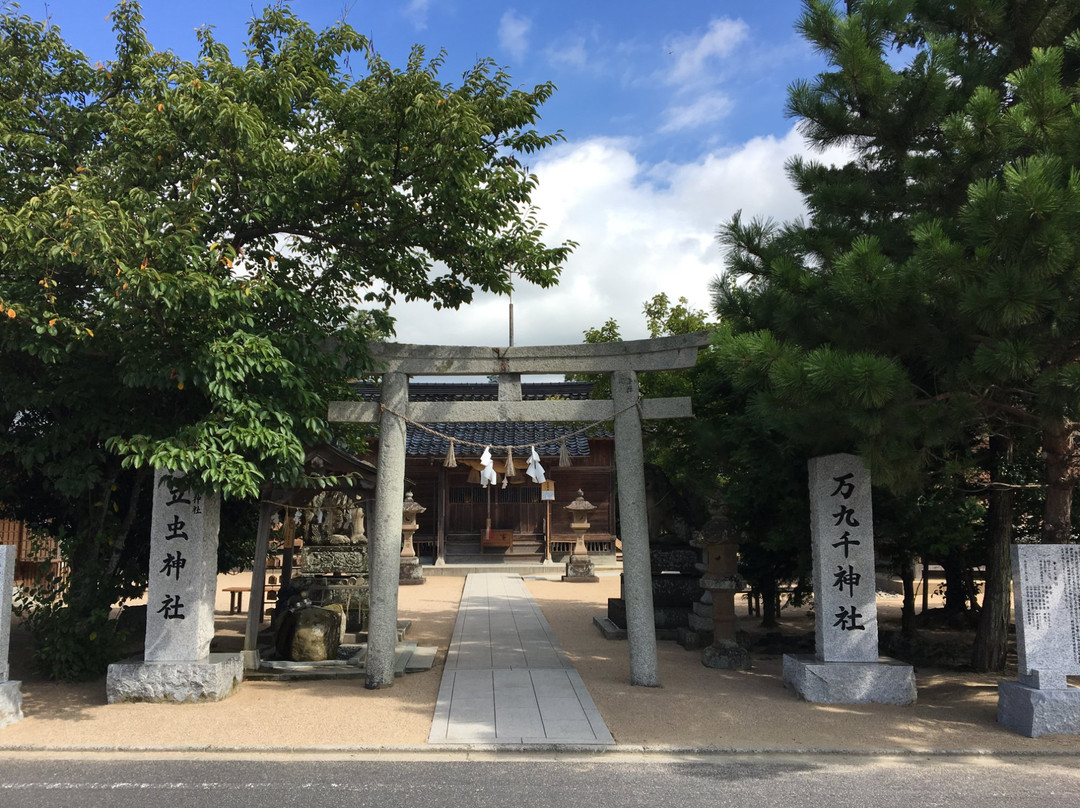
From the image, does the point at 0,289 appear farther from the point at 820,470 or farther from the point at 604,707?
the point at 820,470

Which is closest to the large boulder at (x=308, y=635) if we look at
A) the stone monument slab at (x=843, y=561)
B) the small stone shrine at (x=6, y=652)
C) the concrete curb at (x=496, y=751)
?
the small stone shrine at (x=6, y=652)

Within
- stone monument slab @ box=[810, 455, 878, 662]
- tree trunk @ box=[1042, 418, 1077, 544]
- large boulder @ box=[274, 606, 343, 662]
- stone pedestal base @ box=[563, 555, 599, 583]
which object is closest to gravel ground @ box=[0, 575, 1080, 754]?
stone monument slab @ box=[810, 455, 878, 662]

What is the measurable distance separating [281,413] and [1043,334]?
701 cm

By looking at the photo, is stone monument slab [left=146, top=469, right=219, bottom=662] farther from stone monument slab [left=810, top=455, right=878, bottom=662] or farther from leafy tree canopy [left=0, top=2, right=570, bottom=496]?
stone monument slab [left=810, top=455, right=878, bottom=662]

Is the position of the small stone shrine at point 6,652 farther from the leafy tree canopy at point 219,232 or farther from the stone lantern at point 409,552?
the stone lantern at point 409,552

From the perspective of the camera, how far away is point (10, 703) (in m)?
7.18

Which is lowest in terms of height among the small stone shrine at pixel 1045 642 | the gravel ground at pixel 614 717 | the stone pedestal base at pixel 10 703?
the gravel ground at pixel 614 717

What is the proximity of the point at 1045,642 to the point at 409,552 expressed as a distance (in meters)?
16.8

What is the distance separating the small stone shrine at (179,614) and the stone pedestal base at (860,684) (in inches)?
250

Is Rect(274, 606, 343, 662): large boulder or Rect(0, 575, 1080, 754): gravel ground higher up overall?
Rect(274, 606, 343, 662): large boulder

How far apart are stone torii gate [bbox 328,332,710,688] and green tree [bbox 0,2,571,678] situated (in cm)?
60

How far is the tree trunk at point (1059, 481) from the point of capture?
7.53m

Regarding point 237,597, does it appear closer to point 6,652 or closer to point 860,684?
point 6,652

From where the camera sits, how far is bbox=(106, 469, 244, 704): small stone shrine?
25.9 feet
